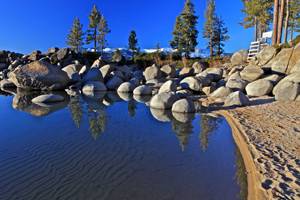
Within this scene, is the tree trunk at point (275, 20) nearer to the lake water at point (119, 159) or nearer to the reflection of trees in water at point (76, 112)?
the lake water at point (119, 159)

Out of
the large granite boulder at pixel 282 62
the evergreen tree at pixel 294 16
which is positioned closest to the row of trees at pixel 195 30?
the evergreen tree at pixel 294 16

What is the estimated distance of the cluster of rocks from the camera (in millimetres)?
10461

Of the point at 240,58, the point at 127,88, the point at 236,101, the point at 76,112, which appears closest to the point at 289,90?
the point at 236,101

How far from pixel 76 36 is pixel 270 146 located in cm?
4115

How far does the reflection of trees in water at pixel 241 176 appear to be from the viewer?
12.4ft

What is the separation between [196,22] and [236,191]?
33.9 metres

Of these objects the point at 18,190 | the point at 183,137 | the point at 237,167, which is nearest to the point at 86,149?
the point at 18,190

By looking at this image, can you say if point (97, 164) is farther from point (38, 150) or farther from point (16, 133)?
point (16, 133)

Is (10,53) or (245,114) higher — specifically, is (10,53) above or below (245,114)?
above

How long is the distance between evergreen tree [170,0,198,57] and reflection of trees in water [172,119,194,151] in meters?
27.9

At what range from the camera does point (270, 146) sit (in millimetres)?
5398

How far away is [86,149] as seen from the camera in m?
5.62

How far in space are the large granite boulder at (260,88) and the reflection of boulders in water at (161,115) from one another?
492 centimetres

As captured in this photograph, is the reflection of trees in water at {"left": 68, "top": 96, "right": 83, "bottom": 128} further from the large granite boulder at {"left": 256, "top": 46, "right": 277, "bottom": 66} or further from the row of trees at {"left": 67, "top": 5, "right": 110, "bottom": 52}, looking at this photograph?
the row of trees at {"left": 67, "top": 5, "right": 110, "bottom": 52}
